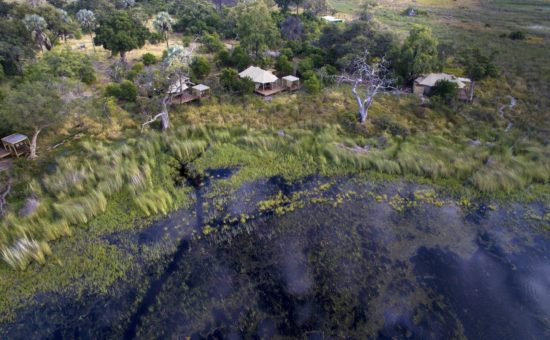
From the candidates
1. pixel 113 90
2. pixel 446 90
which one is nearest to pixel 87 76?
pixel 113 90

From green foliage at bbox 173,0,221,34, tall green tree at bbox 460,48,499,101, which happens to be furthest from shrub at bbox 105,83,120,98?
tall green tree at bbox 460,48,499,101

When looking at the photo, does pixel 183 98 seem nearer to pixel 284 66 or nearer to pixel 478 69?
pixel 284 66

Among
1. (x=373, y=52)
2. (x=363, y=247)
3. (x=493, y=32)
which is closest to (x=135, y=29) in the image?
(x=373, y=52)

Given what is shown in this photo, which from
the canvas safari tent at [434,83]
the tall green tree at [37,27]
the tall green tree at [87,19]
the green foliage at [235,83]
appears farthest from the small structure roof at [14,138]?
the canvas safari tent at [434,83]

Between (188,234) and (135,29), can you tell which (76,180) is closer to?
(188,234)

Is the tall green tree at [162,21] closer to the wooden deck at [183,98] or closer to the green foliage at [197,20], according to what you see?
the green foliage at [197,20]

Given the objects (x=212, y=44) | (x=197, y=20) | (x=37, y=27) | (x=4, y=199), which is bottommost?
(x=4, y=199)
